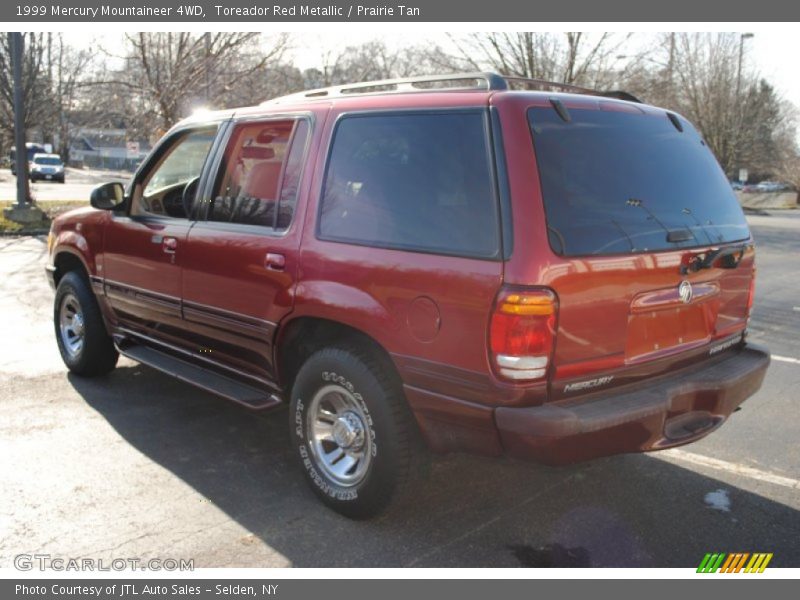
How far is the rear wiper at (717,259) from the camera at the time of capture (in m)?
3.36

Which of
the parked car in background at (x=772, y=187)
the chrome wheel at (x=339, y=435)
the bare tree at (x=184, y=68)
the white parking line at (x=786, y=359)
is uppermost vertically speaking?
the bare tree at (x=184, y=68)

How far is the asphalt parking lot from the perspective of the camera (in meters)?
3.19

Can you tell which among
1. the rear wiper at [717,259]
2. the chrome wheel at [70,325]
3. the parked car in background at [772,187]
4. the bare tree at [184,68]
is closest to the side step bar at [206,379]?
the chrome wheel at [70,325]

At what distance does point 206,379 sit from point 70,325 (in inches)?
81.8

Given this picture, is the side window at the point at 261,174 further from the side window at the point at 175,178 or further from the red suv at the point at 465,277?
the side window at the point at 175,178

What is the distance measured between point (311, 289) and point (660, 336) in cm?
164

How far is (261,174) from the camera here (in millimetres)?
3996

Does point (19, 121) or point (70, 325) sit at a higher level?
point (19, 121)

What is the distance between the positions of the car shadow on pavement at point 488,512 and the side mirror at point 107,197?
→ 150 cm

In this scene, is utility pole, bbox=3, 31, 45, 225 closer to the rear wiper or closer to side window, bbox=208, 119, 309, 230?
side window, bbox=208, 119, 309, 230

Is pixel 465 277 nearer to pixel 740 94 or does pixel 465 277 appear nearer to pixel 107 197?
pixel 107 197

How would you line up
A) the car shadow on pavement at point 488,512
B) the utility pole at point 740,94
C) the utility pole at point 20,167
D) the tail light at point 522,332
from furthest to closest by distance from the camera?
the utility pole at point 740,94
the utility pole at point 20,167
the car shadow on pavement at point 488,512
the tail light at point 522,332

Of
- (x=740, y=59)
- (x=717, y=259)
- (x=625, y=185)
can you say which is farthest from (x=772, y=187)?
(x=625, y=185)

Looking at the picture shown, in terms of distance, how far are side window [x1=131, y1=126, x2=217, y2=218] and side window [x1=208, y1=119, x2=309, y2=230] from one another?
0.31 metres
